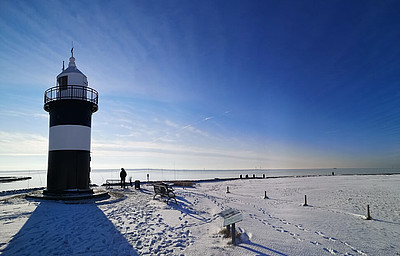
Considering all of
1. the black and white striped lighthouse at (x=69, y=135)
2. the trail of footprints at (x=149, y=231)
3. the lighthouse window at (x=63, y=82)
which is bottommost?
the trail of footprints at (x=149, y=231)

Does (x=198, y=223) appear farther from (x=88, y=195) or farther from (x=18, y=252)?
(x=88, y=195)

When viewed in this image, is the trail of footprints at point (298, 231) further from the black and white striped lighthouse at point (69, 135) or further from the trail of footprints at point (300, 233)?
the black and white striped lighthouse at point (69, 135)

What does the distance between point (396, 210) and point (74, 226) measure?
50.3 feet

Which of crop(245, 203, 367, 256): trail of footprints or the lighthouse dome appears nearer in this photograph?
crop(245, 203, 367, 256): trail of footprints

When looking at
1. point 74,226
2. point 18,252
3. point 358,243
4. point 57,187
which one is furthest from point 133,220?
point 57,187

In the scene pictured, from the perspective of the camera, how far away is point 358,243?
22.7ft

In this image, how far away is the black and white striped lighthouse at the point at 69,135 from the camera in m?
14.4

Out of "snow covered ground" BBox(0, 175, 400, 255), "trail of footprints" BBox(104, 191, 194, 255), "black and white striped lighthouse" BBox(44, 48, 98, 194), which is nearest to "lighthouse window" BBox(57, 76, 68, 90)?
"black and white striped lighthouse" BBox(44, 48, 98, 194)

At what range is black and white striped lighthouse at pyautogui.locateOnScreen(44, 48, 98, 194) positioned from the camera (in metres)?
14.4

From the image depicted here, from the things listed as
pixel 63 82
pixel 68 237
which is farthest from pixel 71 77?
pixel 68 237

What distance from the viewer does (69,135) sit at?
1463 centimetres

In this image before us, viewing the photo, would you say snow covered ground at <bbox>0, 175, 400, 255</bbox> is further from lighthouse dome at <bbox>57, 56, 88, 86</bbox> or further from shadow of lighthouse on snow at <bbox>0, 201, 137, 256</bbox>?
lighthouse dome at <bbox>57, 56, 88, 86</bbox>

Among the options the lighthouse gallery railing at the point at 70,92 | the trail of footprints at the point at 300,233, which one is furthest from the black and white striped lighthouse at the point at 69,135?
the trail of footprints at the point at 300,233

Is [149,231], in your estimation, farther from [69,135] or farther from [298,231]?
[69,135]
